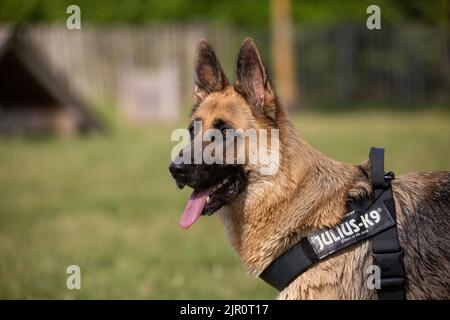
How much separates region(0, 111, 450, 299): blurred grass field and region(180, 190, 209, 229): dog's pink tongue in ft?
5.64

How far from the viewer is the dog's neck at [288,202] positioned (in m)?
3.79

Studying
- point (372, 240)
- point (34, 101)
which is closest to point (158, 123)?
point (34, 101)

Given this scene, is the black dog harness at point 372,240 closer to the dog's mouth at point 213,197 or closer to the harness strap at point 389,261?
the harness strap at point 389,261

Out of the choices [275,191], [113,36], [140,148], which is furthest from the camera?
[113,36]

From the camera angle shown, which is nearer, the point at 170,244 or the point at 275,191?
the point at 275,191

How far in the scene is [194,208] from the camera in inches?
158

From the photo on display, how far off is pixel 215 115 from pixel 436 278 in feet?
5.30

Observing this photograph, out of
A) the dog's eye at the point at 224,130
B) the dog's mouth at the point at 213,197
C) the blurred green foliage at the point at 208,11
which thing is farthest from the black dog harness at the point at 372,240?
the blurred green foliage at the point at 208,11

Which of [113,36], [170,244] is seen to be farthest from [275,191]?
[113,36]

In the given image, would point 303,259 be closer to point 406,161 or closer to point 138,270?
point 138,270

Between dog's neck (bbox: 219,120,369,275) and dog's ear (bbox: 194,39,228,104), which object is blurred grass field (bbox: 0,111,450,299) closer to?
dog's neck (bbox: 219,120,369,275)

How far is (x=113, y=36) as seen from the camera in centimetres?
2120

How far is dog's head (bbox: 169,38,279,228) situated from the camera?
3.99 m

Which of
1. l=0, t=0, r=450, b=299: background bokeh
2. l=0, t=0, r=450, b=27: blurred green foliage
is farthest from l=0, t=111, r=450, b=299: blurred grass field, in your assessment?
l=0, t=0, r=450, b=27: blurred green foliage
